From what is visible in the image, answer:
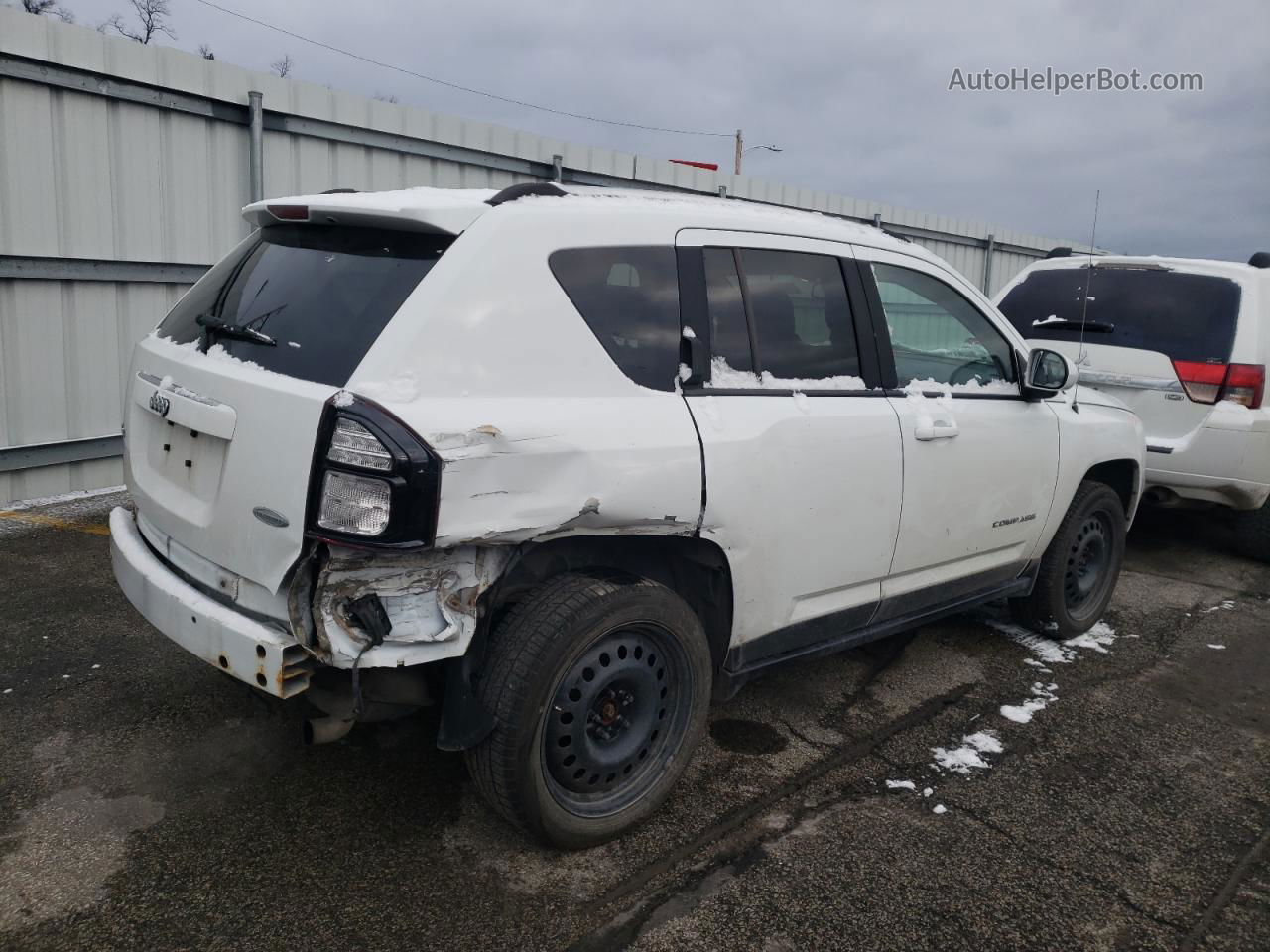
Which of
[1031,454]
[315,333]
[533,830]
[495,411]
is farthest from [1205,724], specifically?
[315,333]

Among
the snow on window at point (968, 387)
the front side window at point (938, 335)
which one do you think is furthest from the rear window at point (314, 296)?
the snow on window at point (968, 387)

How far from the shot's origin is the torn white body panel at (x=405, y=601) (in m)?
2.38

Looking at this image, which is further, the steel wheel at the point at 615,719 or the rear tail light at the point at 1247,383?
the rear tail light at the point at 1247,383

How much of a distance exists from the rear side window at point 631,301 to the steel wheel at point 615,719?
0.77m

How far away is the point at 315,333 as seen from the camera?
2.59 m

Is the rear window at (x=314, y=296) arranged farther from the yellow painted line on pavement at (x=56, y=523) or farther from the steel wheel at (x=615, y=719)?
the yellow painted line on pavement at (x=56, y=523)

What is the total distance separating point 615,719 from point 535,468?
34.1 inches

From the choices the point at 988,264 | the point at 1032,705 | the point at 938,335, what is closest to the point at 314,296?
the point at 938,335

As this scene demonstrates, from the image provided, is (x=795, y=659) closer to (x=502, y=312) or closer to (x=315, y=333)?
(x=502, y=312)

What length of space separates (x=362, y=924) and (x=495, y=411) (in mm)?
1369

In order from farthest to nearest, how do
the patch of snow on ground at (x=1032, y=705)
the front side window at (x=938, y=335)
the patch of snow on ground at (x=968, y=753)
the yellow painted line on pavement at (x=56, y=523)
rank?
the yellow painted line on pavement at (x=56, y=523)
the patch of snow on ground at (x=1032, y=705)
the front side window at (x=938, y=335)
the patch of snow on ground at (x=968, y=753)

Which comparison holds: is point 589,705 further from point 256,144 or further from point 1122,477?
point 256,144

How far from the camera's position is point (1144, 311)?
6.04 m

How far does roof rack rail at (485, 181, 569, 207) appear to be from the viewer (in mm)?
2695
